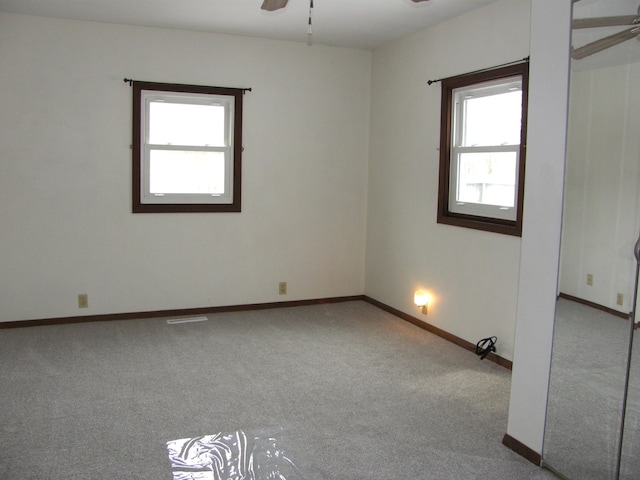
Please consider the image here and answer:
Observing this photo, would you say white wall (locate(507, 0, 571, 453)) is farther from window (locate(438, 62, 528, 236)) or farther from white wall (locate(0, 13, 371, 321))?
white wall (locate(0, 13, 371, 321))

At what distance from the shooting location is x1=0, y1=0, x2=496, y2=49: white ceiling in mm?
4297

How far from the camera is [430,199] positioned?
498 cm

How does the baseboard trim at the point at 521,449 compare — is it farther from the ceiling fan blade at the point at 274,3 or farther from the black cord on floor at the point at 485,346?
the ceiling fan blade at the point at 274,3

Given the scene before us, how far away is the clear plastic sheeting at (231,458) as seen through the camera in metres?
2.64

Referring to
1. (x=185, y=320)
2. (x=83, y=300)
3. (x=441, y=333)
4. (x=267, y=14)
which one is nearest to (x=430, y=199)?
(x=441, y=333)

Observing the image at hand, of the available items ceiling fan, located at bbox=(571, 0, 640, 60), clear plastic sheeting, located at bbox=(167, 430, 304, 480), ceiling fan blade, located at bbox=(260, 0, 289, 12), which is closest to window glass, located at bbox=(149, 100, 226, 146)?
ceiling fan blade, located at bbox=(260, 0, 289, 12)

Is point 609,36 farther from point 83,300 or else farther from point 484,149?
point 83,300

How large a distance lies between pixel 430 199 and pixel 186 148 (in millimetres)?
2239

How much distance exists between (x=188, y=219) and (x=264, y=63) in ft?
5.38

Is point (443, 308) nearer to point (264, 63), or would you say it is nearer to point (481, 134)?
point (481, 134)

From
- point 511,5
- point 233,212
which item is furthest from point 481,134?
point 233,212

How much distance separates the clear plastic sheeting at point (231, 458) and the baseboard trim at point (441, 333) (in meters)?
1.95

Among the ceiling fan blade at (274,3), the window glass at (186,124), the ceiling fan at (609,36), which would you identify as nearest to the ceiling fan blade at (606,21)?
the ceiling fan at (609,36)

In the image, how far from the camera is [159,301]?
17.5 ft
